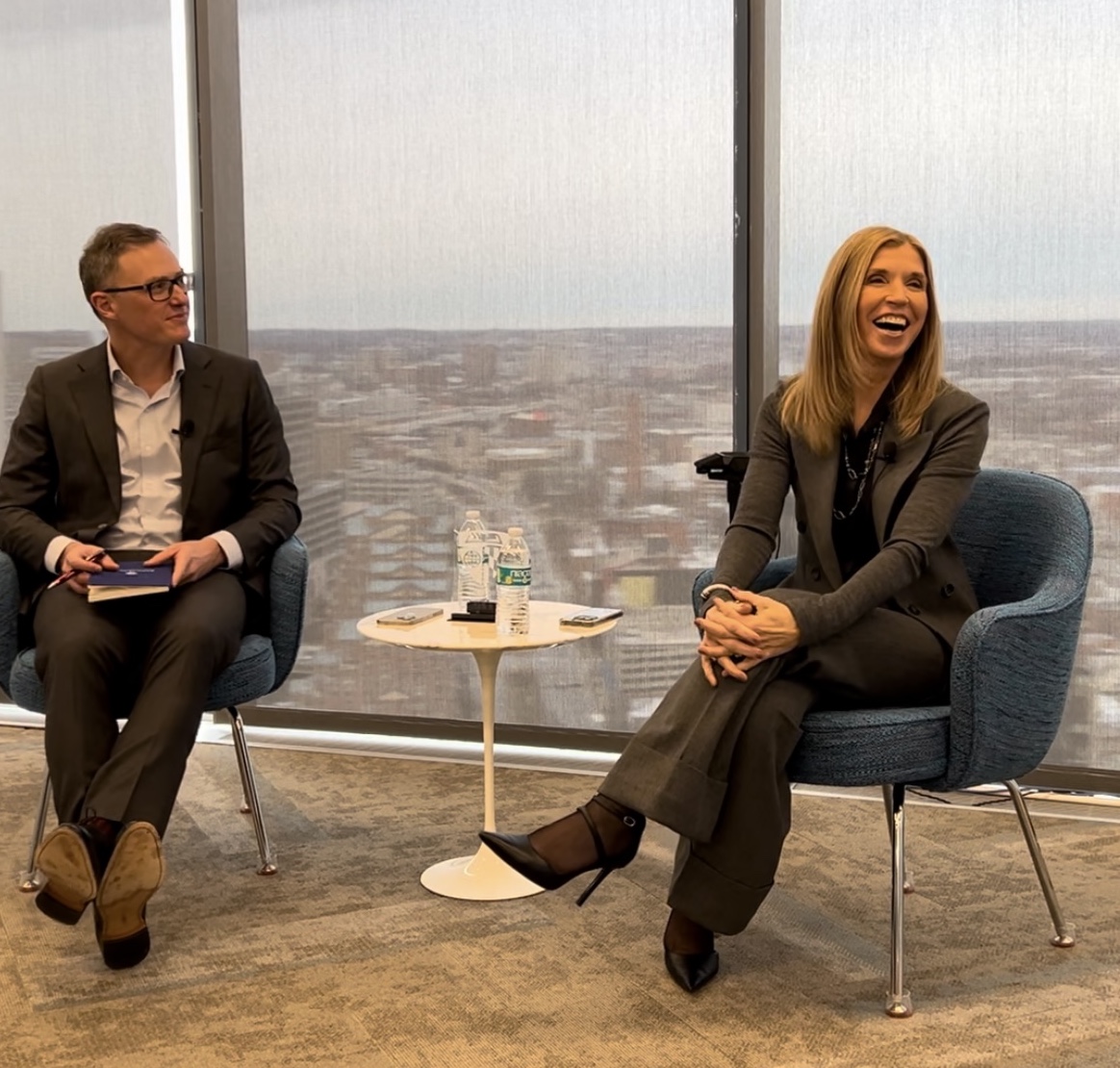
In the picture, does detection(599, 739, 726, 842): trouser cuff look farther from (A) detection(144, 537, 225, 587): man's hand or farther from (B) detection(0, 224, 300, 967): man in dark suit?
(A) detection(144, 537, 225, 587): man's hand

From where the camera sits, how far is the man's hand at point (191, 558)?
10.5ft

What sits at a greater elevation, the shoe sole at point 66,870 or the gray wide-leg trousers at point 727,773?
the gray wide-leg trousers at point 727,773

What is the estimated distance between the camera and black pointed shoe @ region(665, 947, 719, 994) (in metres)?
2.69

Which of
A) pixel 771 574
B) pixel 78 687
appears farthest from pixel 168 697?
pixel 771 574

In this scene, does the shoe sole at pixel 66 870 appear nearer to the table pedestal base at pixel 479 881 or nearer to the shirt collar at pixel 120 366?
the table pedestal base at pixel 479 881

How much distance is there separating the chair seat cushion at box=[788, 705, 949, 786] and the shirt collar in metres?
1.69

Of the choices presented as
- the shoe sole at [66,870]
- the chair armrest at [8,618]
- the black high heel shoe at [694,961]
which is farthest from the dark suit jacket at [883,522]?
the chair armrest at [8,618]

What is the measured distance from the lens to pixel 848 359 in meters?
2.96

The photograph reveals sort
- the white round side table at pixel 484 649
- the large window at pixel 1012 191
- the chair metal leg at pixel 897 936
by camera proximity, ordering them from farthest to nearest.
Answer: the large window at pixel 1012 191 → the white round side table at pixel 484 649 → the chair metal leg at pixel 897 936

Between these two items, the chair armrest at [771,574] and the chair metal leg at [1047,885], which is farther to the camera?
the chair armrest at [771,574]

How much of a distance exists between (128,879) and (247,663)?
0.62 m

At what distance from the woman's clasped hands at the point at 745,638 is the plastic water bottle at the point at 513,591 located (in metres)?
0.56

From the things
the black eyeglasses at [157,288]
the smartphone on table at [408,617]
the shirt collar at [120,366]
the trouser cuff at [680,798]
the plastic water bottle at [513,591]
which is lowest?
the trouser cuff at [680,798]

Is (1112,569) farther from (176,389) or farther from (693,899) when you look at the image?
(176,389)
